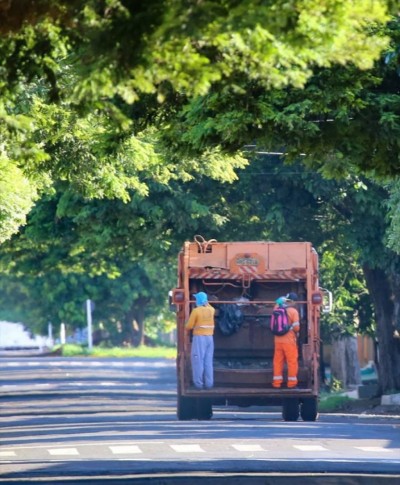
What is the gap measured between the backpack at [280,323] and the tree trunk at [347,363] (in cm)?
1898

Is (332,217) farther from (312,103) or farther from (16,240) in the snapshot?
(312,103)

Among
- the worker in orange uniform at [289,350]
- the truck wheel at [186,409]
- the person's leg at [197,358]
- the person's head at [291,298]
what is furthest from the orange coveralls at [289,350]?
the truck wheel at [186,409]

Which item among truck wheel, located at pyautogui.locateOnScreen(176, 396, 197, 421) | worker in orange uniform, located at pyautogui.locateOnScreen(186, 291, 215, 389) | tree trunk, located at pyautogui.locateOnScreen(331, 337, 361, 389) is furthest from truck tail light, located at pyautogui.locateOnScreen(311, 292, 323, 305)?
tree trunk, located at pyautogui.locateOnScreen(331, 337, 361, 389)

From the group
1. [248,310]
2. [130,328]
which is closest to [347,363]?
[248,310]

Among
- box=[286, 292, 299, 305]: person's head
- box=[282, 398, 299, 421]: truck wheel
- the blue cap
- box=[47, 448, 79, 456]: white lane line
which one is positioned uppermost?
box=[286, 292, 299, 305]: person's head

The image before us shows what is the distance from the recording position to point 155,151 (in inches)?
861

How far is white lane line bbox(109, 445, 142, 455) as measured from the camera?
20.2m

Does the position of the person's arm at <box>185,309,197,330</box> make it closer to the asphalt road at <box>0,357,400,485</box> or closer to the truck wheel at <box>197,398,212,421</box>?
the asphalt road at <box>0,357,400,485</box>

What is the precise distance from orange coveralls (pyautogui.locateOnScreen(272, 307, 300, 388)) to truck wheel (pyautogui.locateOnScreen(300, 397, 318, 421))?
4.61ft

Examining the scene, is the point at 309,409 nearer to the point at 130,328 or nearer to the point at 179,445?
the point at 179,445

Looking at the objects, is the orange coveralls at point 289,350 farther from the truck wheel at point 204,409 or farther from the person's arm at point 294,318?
the truck wheel at point 204,409

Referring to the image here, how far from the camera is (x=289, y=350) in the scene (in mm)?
24094

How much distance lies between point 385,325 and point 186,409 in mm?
10307

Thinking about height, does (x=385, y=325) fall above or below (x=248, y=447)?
above
